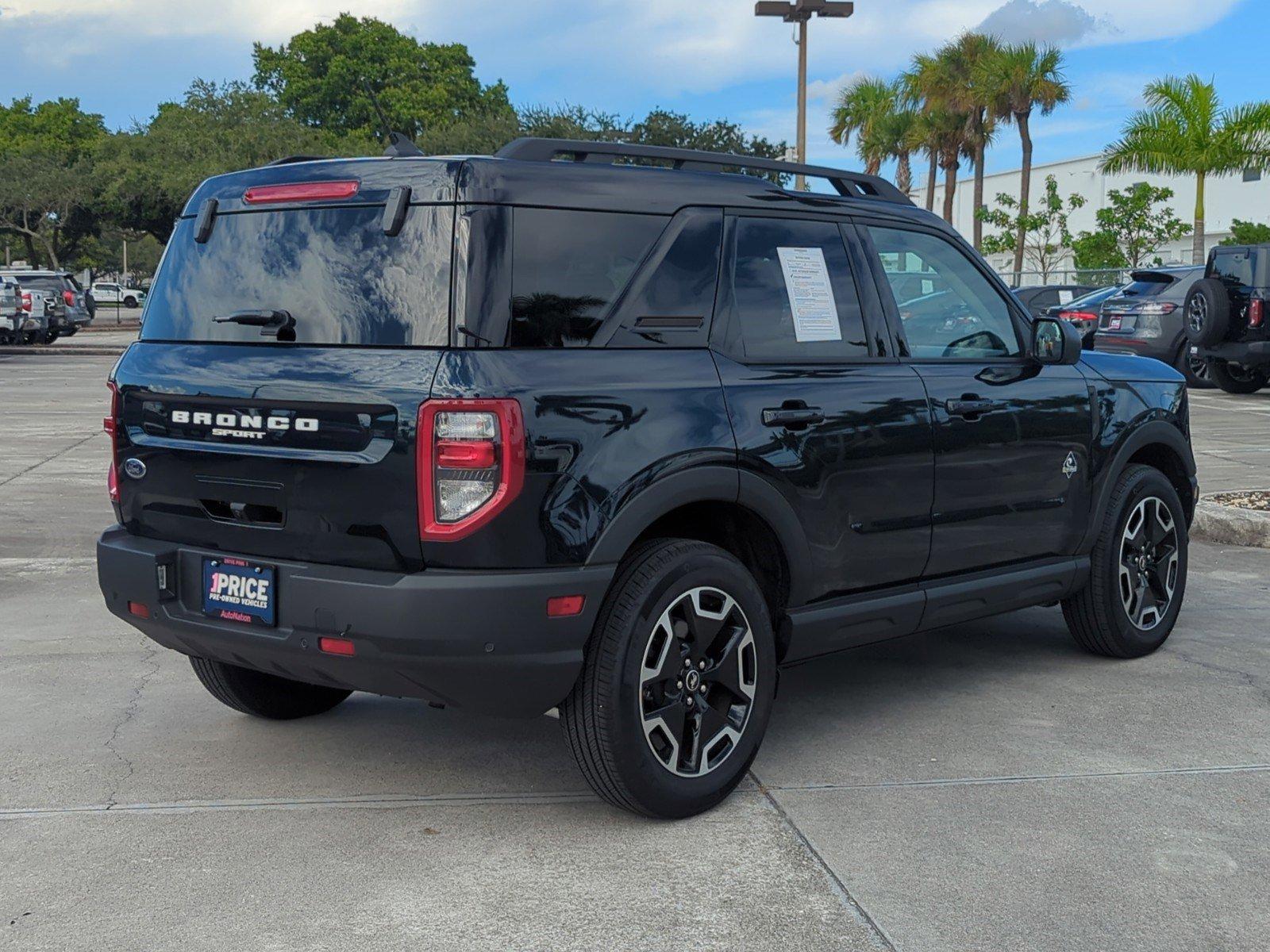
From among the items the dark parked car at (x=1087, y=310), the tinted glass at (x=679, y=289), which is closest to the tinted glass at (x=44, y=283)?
the dark parked car at (x=1087, y=310)

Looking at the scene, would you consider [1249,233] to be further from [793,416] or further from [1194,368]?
[793,416]

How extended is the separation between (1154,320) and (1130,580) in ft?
49.9

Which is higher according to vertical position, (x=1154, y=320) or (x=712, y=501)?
(x=1154, y=320)

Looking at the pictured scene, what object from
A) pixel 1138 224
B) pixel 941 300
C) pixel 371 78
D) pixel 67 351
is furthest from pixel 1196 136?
pixel 371 78

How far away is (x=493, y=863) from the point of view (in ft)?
13.2

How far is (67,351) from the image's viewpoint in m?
33.7

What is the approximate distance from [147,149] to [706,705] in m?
64.6

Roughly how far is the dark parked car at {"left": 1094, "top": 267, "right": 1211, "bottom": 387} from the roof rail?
1573cm

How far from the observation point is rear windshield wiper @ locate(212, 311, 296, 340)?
169 inches

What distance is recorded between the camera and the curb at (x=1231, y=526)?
29.8 feet

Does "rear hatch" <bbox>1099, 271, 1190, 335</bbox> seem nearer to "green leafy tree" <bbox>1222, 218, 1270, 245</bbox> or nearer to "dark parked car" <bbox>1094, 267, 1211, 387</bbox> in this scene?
"dark parked car" <bbox>1094, 267, 1211, 387</bbox>

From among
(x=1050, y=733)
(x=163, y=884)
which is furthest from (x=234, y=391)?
(x=1050, y=733)

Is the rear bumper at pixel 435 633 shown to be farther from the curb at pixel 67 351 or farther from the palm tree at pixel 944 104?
the palm tree at pixel 944 104

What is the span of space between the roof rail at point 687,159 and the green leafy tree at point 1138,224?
1816 inches
